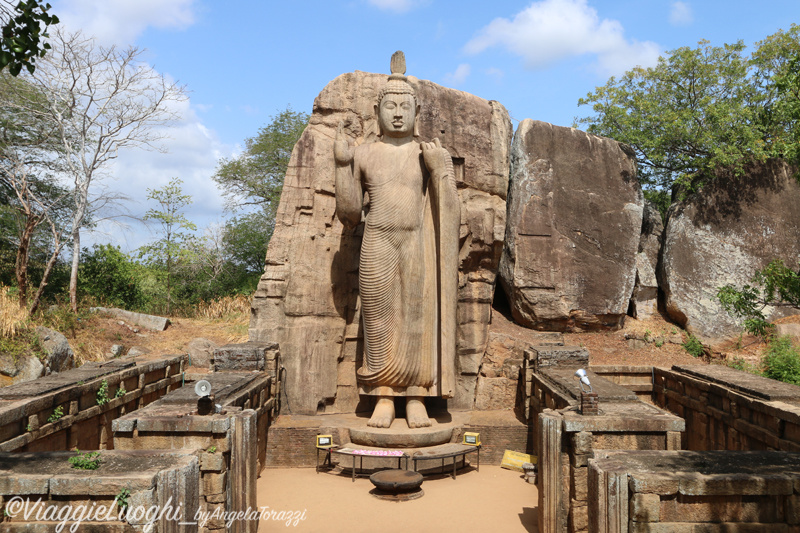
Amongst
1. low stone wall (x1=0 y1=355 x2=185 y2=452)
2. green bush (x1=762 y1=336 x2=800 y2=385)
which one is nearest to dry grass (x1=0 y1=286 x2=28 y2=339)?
low stone wall (x1=0 y1=355 x2=185 y2=452)

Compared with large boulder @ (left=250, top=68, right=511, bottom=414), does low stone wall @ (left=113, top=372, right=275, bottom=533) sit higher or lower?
lower

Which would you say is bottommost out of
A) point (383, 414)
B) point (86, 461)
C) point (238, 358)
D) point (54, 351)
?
point (383, 414)

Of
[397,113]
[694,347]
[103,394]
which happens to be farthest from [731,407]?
[103,394]

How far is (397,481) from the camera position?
6047mm

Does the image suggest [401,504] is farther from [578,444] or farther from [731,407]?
[731,407]

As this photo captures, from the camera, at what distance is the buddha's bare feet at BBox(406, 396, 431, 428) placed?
7.37 meters

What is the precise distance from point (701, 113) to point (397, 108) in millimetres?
7983

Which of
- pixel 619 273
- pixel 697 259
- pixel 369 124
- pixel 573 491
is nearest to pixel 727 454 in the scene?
pixel 573 491

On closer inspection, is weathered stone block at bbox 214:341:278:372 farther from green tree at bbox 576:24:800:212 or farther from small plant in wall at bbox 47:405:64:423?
green tree at bbox 576:24:800:212

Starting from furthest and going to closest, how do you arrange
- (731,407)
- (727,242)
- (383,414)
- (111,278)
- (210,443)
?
(111,278) → (727,242) → (383,414) → (731,407) → (210,443)

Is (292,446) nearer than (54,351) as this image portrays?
Yes

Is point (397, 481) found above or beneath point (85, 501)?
beneath

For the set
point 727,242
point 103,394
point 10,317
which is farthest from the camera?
point 727,242

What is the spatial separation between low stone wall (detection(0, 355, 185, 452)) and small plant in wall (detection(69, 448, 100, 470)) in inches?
69.6
